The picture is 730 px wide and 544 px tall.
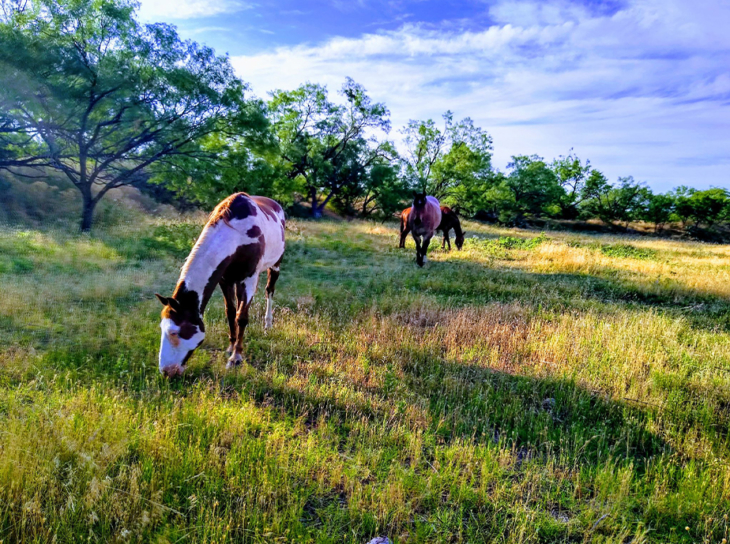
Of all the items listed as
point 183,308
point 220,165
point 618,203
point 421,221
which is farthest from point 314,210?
point 618,203

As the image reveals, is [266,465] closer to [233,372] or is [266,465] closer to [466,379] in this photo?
[233,372]

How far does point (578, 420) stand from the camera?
13.6 feet

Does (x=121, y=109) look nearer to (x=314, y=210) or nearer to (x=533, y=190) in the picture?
(x=314, y=210)

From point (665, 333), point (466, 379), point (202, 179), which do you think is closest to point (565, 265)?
point (665, 333)

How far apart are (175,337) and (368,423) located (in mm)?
2419

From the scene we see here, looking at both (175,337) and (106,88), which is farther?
(106,88)

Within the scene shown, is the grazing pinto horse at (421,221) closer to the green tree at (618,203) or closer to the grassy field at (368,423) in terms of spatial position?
the grassy field at (368,423)

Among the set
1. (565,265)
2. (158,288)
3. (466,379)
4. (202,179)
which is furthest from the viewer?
(202,179)

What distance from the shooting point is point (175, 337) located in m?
4.23

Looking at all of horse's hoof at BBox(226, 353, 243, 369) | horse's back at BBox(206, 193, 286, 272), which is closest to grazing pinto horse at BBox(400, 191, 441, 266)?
horse's back at BBox(206, 193, 286, 272)

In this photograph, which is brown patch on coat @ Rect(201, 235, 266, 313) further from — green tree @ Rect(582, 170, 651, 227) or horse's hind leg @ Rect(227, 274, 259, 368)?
green tree @ Rect(582, 170, 651, 227)

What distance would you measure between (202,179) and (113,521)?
1769cm

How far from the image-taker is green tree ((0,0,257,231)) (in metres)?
13.9

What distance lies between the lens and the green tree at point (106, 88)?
13.9m
